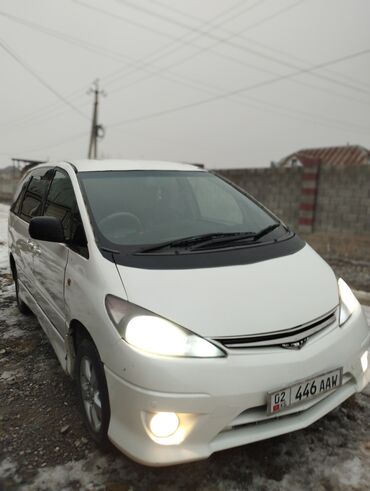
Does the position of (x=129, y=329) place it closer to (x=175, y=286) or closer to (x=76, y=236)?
(x=175, y=286)

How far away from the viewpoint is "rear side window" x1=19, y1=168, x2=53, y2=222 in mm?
3304

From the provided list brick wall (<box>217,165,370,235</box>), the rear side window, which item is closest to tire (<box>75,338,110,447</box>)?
the rear side window

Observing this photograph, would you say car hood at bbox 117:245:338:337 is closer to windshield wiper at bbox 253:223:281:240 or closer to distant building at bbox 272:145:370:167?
windshield wiper at bbox 253:223:281:240

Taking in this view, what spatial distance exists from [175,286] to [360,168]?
807cm

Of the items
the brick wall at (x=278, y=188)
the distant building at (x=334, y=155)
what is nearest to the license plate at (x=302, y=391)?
the brick wall at (x=278, y=188)

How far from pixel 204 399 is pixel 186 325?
317 millimetres

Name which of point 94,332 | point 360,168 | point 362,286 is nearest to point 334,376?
point 94,332

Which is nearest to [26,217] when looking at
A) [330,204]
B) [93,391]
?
[93,391]

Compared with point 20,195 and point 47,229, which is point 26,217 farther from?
point 47,229

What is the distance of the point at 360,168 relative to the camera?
8703mm

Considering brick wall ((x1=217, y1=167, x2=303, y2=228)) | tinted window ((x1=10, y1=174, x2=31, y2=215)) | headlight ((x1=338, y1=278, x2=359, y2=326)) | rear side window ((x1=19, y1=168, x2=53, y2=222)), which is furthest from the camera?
brick wall ((x1=217, y1=167, x2=303, y2=228))

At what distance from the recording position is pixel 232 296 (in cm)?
192

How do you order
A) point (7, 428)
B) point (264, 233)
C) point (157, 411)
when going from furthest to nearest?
point (264, 233)
point (7, 428)
point (157, 411)

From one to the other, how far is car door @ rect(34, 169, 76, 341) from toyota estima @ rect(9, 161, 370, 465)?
0.02 metres
